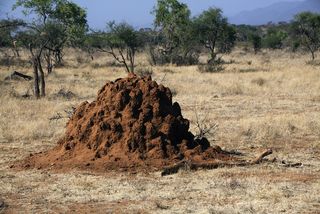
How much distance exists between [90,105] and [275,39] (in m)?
48.4

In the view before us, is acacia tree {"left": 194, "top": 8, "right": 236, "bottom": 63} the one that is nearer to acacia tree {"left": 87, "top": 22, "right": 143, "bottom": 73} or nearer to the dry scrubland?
acacia tree {"left": 87, "top": 22, "right": 143, "bottom": 73}

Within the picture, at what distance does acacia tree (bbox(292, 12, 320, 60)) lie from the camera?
42.8 meters

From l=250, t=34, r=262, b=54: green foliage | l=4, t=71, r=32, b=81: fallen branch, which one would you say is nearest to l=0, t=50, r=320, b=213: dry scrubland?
l=4, t=71, r=32, b=81: fallen branch

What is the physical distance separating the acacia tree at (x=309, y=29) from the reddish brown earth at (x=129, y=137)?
34.3 metres

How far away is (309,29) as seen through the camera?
44.8 metres

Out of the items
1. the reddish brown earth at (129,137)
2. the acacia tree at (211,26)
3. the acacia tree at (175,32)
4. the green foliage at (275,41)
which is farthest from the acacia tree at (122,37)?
the reddish brown earth at (129,137)

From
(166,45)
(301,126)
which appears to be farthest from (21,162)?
(166,45)

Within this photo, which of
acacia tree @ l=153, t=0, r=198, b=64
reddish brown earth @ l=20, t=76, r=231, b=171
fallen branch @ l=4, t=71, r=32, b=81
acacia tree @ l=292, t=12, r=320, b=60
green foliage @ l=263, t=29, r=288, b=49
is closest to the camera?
reddish brown earth @ l=20, t=76, r=231, b=171

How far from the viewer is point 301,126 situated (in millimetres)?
13703

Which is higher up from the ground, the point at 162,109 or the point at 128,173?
the point at 162,109

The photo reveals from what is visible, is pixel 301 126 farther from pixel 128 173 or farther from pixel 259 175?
pixel 128 173

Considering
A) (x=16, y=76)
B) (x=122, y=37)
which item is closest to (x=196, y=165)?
(x=16, y=76)

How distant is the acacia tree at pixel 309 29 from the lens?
4281 centimetres

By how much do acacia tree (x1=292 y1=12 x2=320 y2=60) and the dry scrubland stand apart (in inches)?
830
